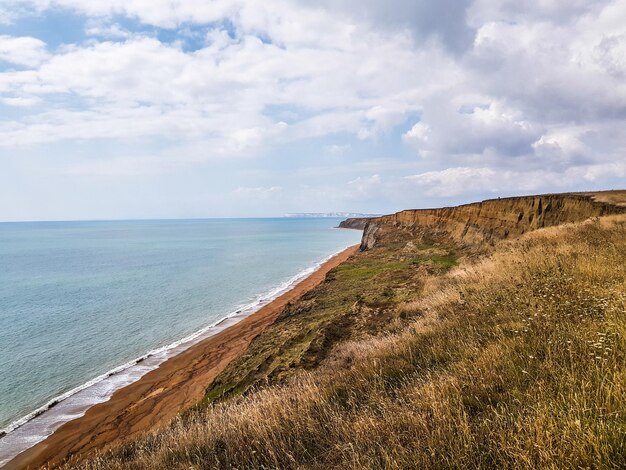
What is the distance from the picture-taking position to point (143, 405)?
1502cm

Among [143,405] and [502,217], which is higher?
[502,217]

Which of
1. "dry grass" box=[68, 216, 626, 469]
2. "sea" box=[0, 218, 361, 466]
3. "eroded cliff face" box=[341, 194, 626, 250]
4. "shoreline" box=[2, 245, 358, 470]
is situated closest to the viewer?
"dry grass" box=[68, 216, 626, 469]

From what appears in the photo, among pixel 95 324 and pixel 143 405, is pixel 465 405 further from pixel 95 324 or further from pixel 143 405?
pixel 95 324

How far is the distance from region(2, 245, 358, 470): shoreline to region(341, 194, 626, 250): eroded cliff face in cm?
2185

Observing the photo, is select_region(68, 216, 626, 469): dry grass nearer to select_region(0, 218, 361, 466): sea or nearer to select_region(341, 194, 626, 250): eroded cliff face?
select_region(0, 218, 361, 466): sea

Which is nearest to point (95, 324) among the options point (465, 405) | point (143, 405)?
point (143, 405)

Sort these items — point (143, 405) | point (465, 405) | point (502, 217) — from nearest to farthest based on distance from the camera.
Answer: point (465, 405) → point (143, 405) → point (502, 217)

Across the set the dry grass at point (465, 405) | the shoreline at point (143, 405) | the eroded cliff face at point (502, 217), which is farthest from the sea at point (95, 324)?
the eroded cliff face at point (502, 217)

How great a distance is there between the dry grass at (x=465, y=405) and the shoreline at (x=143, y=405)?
7633 mm

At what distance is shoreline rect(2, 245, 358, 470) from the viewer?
40.3 ft

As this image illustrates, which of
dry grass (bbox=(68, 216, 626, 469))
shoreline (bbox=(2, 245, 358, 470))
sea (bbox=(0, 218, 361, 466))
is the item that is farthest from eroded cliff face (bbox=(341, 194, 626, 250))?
shoreline (bbox=(2, 245, 358, 470))

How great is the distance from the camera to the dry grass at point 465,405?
2883 millimetres

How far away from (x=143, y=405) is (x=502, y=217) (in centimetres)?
2953

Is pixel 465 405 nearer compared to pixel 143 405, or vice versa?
pixel 465 405
